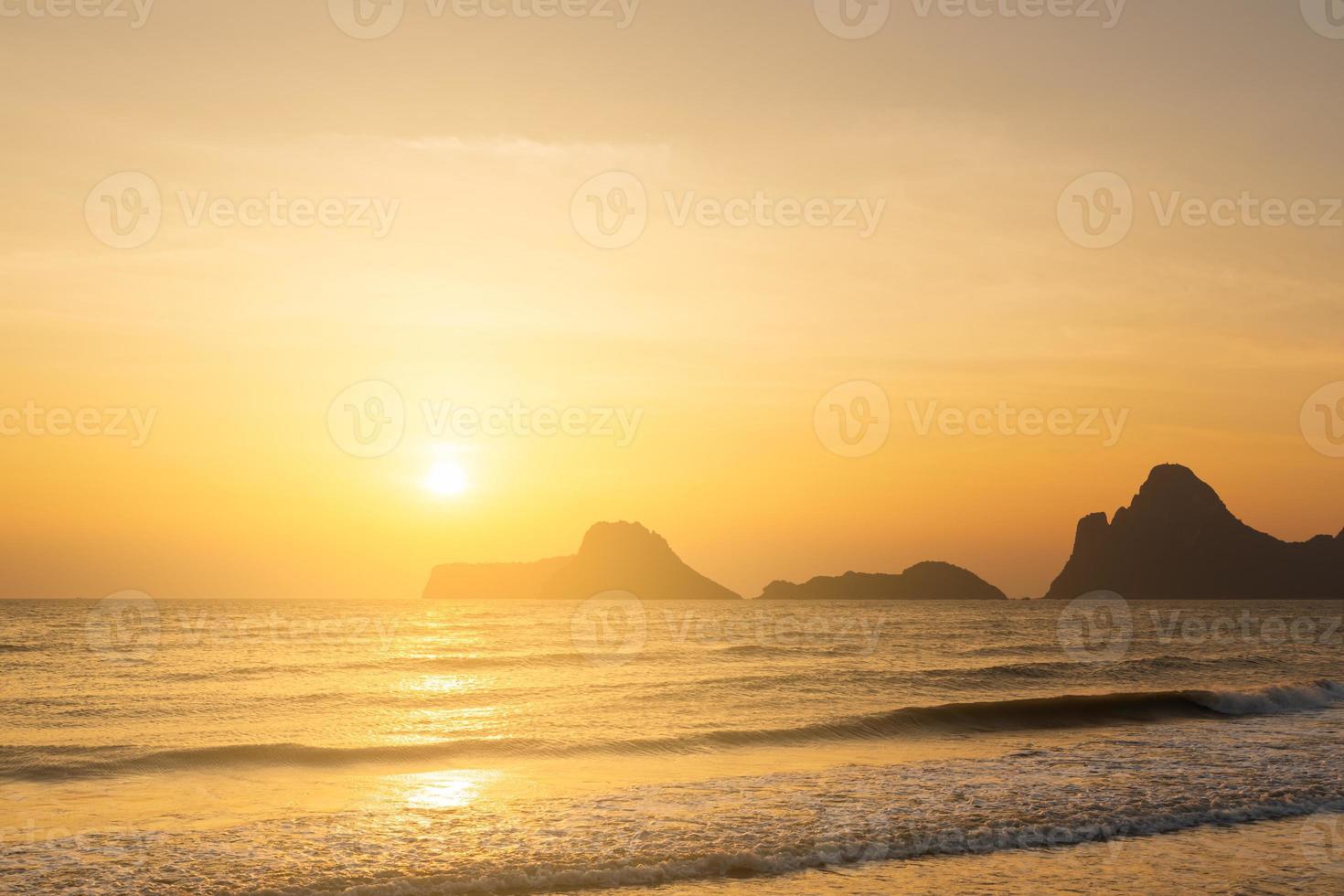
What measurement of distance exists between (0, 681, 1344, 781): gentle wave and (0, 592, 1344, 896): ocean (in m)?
0.17

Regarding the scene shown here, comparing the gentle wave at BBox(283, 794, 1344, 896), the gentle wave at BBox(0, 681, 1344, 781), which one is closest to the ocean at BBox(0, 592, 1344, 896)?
the gentle wave at BBox(283, 794, 1344, 896)

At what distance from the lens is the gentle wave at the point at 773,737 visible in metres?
26.3

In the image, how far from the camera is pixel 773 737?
102 feet

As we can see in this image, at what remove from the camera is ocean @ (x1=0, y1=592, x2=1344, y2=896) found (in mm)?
15500

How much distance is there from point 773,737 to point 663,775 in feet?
25.5

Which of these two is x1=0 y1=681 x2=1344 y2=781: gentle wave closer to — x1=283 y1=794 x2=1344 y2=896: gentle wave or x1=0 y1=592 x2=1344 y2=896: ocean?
x1=0 y1=592 x2=1344 y2=896: ocean

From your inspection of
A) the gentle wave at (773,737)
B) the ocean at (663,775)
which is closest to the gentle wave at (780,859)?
the ocean at (663,775)

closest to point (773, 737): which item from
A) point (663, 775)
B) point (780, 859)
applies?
point (663, 775)

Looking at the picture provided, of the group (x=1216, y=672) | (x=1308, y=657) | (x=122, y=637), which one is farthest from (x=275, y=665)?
(x=1308, y=657)

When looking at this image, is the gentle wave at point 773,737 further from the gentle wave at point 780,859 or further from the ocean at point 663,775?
the gentle wave at point 780,859

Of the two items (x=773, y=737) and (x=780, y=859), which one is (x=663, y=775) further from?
(x=780, y=859)

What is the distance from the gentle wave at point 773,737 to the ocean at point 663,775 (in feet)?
0.55

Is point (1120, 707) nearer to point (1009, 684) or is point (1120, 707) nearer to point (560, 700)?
point (1009, 684)

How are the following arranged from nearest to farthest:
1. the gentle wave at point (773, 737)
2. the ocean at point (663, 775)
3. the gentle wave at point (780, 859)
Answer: the gentle wave at point (780, 859) → the ocean at point (663, 775) → the gentle wave at point (773, 737)
